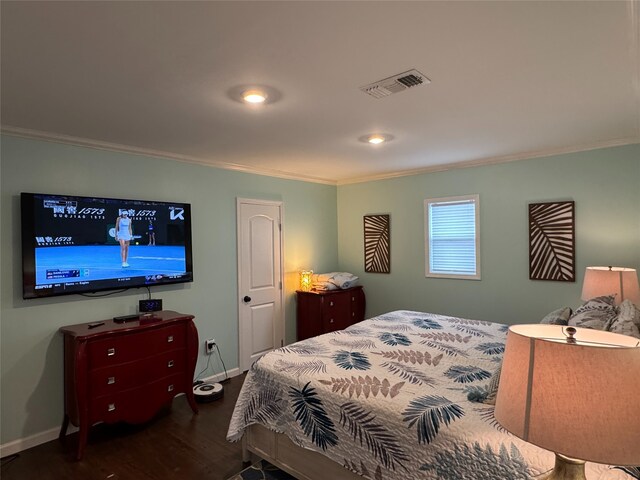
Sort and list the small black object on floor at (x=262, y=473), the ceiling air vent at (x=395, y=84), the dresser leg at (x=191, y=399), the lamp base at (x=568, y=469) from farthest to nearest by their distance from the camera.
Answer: the dresser leg at (x=191, y=399) → the small black object on floor at (x=262, y=473) → the ceiling air vent at (x=395, y=84) → the lamp base at (x=568, y=469)

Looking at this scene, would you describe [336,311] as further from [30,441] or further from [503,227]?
[30,441]

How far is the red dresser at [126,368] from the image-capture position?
2770 mm

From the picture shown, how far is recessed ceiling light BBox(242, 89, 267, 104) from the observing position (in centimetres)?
226

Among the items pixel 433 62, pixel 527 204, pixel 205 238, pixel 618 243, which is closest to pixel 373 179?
pixel 527 204

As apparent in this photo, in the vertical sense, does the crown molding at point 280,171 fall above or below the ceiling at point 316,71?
below

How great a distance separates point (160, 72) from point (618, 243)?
404 cm

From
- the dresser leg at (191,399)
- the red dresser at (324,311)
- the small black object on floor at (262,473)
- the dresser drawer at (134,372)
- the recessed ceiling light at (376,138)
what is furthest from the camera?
the red dresser at (324,311)

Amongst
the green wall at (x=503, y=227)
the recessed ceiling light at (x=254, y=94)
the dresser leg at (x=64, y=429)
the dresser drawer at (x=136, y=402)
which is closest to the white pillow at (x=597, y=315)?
the green wall at (x=503, y=227)

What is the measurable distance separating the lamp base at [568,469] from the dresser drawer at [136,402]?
2924 millimetres

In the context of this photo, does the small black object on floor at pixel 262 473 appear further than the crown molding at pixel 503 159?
No

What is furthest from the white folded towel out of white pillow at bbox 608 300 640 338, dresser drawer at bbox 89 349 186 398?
white pillow at bbox 608 300 640 338

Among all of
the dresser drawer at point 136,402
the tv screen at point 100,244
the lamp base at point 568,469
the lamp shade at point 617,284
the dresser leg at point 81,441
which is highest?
the tv screen at point 100,244

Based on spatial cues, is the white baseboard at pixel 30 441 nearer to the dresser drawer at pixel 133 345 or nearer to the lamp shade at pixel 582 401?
the dresser drawer at pixel 133 345

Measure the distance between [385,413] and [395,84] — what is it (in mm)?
1810
